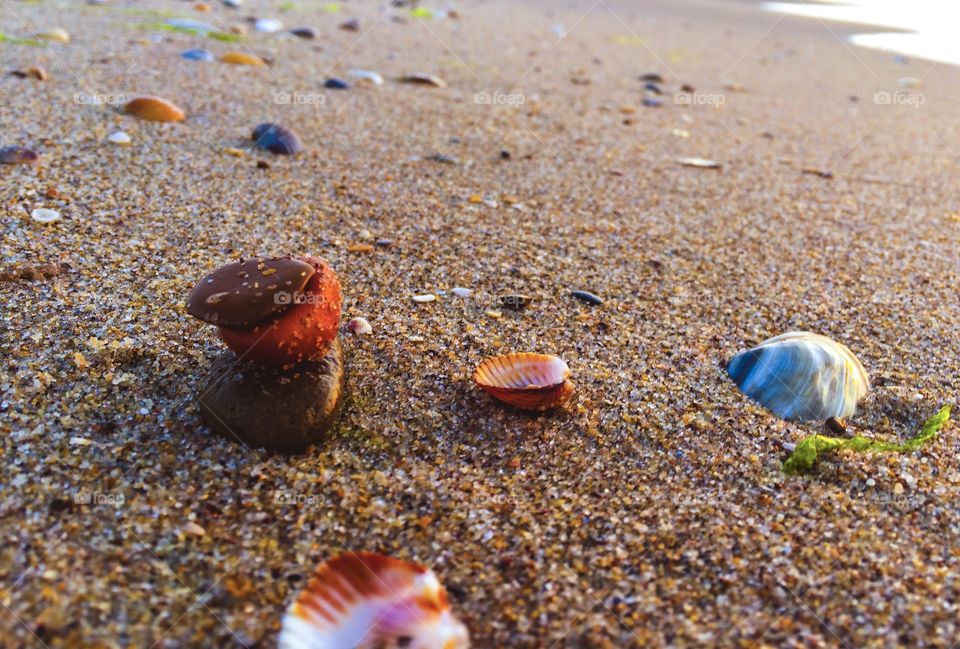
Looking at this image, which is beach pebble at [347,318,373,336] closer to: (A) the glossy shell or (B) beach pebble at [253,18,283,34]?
(A) the glossy shell

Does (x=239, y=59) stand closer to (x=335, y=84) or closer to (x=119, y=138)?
(x=335, y=84)

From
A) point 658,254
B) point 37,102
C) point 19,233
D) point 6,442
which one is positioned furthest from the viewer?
point 37,102

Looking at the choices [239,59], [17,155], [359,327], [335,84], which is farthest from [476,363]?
[239,59]

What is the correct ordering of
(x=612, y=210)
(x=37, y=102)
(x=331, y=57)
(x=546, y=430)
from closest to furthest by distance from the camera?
(x=546, y=430), (x=612, y=210), (x=37, y=102), (x=331, y=57)

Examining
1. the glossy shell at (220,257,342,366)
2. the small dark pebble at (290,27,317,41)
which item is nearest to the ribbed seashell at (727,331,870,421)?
the glossy shell at (220,257,342,366)

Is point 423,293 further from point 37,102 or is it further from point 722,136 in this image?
point 722,136

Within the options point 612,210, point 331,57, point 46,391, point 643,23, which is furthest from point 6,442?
point 643,23
